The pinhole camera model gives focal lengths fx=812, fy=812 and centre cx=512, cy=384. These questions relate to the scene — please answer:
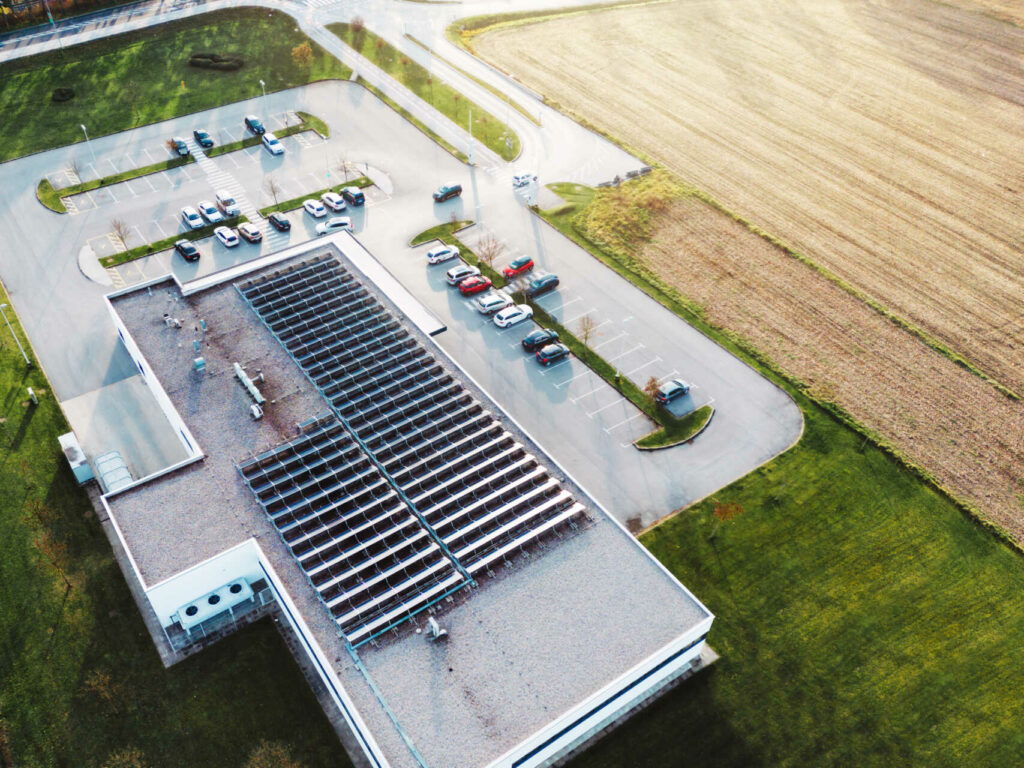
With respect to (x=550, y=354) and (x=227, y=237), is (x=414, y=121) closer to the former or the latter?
(x=227, y=237)

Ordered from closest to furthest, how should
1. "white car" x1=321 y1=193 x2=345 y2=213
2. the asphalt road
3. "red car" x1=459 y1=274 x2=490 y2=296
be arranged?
1. the asphalt road
2. "red car" x1=459 y1=274 x2=490 y2=296
3. "white car" x1=321 y1=193 x2=345 y2=213

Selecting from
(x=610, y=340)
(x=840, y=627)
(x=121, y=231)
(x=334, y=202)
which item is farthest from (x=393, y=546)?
(x=121, y=231)

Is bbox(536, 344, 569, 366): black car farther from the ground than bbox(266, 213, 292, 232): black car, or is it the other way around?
bbox(266, 213, 292, 232): black car

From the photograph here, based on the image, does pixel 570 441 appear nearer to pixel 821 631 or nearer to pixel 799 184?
pixel 821 631

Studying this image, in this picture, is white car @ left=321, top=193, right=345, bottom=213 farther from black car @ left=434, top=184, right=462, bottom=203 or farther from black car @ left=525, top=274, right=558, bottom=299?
black car @ left=525, top=274, right=558, bottom=299

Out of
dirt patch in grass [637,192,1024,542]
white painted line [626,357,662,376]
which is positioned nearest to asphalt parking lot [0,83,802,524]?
white painted line [626,357,662,376]

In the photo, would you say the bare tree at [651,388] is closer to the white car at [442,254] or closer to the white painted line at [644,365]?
the white painted line at [644,365]
